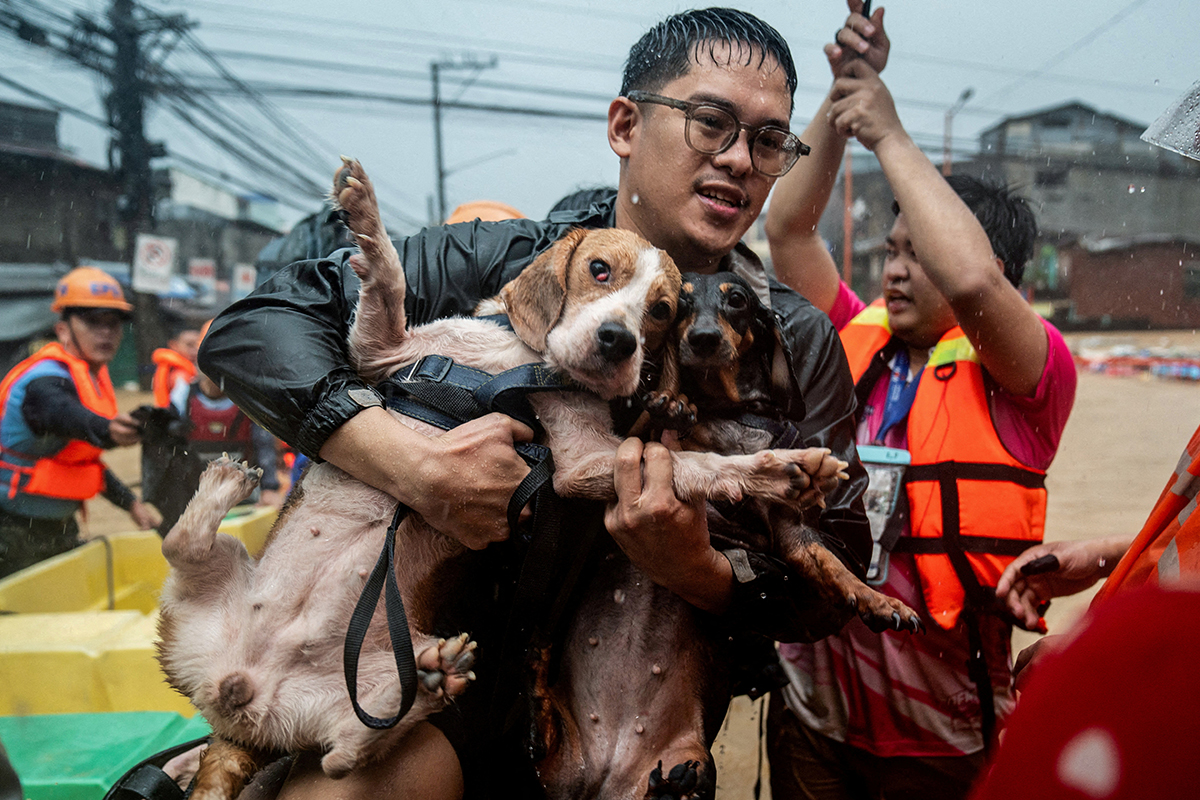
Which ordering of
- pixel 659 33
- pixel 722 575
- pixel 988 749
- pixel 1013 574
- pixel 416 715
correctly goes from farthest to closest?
pixel 988 749 < pixel 1013 574 < pixel 659 33 < pixel 722 575 < pixel 416 715

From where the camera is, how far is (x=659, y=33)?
2.04 m

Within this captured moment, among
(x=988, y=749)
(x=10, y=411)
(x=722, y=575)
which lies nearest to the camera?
(x=722, y=575)

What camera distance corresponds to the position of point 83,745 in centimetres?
298

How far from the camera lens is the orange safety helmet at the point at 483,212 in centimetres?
309

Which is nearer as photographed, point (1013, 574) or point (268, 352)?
point (268, 352)

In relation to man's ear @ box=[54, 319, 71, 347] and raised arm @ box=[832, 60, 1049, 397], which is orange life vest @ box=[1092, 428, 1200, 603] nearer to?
raised arm @ box=[832, 60, 1049, 397]

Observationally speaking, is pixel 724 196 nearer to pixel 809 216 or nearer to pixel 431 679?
pixel 809 216

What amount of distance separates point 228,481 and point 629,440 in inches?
45.5

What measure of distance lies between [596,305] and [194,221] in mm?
14569

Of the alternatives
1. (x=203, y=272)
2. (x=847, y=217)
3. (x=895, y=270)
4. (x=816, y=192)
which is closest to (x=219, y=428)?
(x=816, y=192)

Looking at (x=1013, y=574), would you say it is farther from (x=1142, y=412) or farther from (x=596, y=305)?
(x=1142, y=412)

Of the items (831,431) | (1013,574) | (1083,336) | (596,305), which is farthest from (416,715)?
(1083,336)

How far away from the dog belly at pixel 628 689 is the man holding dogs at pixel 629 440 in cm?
20

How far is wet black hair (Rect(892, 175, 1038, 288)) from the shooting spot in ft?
8.95
